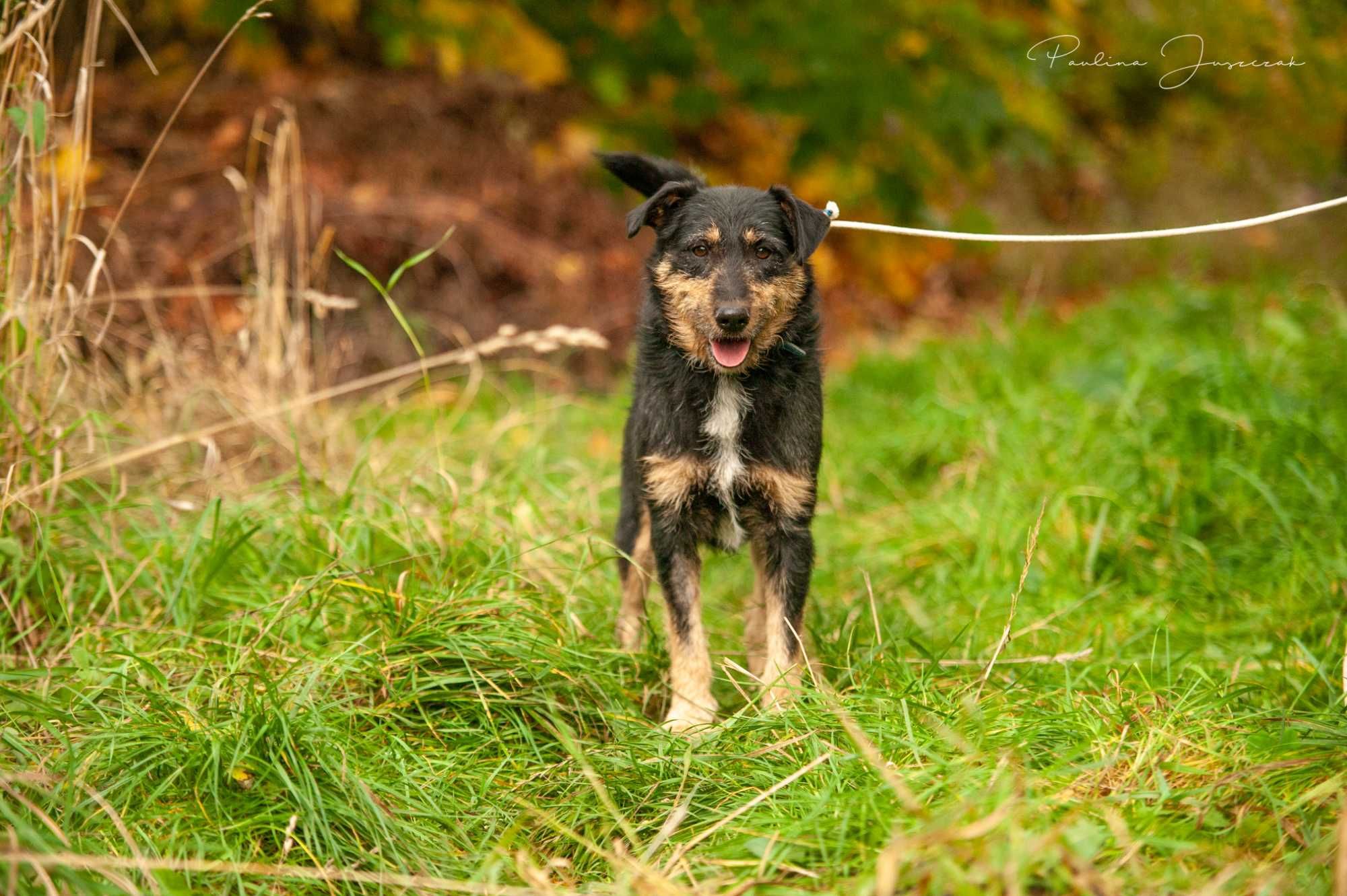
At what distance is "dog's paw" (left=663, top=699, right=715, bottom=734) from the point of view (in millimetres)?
3340

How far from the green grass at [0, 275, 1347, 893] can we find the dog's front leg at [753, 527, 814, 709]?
0.17 m

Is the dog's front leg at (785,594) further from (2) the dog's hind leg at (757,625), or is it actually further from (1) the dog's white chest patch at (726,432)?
(1) the dog's white chest patch at (726,432)

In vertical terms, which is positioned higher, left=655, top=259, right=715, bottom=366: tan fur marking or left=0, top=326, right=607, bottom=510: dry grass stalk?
left=655, top=259, right=715, bottom=366: tan fur marking

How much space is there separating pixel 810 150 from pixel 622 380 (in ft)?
7.35

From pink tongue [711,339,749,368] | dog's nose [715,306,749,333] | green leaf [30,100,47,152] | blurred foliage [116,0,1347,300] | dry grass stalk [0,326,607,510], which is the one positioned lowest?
dry grass stalk [0,326,607,510]

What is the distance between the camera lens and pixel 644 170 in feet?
14.2

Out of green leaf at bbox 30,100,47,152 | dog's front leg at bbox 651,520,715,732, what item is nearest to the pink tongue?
dog's front leg at bbox 651,520,715,732

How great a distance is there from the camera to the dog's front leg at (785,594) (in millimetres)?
3516

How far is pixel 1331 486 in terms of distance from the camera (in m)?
4.29

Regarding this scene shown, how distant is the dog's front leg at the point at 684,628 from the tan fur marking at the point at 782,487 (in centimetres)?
31

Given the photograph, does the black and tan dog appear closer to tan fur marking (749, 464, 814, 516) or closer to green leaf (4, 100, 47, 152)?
A: tan fur marking (749, 464, 814, 516)

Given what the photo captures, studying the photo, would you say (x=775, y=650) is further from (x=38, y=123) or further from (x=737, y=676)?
(x=38, y=123)

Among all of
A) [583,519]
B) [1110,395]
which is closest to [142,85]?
[583,519]

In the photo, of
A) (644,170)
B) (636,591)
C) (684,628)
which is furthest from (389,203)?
→ (684,628)
